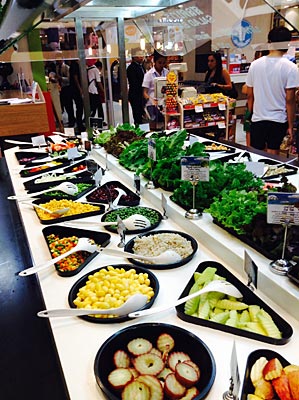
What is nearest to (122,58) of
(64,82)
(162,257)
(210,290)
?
(162,257)

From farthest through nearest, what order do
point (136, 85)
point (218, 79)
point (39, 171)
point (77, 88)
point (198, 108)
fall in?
point (77, 88), point (136, 85), point (218, 79), point (198, 108), point (39, 171)

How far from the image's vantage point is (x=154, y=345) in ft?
3.82

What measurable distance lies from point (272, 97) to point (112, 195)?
7.47ft

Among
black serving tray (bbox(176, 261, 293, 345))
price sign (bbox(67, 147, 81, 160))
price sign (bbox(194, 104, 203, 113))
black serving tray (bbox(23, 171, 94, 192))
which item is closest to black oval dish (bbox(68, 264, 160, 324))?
black serving tray (bbox(176, 261, 293, 345))

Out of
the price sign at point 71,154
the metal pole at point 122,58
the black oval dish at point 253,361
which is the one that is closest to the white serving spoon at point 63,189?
the price sign at point 71,154

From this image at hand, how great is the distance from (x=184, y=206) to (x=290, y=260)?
2.41 feet

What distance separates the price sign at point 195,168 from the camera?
1805mm

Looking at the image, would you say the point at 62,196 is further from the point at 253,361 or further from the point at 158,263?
the point at 253,361

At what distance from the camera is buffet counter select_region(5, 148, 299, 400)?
1078 millimetres

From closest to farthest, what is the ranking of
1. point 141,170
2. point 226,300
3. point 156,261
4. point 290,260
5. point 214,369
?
1. point 214,369
2. point 226,300
3. point 290,260
4. point 156,261
5. point 141,170

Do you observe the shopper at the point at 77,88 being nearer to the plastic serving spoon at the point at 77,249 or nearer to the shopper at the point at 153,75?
the shopper at the point at 153,75

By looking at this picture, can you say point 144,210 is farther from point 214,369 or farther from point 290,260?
point 214,369

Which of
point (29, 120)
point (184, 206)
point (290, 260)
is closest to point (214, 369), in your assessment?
point (290, 260)

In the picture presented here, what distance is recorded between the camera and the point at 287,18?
121cm
